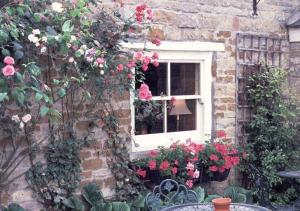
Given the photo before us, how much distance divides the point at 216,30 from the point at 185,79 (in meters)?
0.75

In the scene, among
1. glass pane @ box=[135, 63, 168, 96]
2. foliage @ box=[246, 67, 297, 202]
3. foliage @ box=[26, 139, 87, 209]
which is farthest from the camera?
foliage @ box=[246, 67, 297, 202]

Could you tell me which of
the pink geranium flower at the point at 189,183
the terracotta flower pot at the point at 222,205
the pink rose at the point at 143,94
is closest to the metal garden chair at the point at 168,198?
the pink geranium flower at the point at 189,183

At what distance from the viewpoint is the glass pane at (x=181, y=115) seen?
646 centimetres

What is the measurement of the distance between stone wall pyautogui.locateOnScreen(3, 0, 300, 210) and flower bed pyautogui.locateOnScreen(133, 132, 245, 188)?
16.8 inches

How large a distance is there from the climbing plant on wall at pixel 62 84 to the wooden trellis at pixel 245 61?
1727 millimetres

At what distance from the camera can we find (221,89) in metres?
6.78

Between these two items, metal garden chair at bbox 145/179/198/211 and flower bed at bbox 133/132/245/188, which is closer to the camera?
metal garden chair at bbox 145/179/198/211

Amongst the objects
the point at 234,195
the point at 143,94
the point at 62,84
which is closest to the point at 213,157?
the point at 234,195

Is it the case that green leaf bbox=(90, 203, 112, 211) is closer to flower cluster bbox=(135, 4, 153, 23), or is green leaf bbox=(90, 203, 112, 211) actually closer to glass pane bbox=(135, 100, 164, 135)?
glass pane bbox=(135, 100, 164, 135)

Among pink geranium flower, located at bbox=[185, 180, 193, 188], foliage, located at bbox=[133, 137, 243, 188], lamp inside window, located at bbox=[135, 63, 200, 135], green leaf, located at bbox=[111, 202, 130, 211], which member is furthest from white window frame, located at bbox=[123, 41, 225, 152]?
green leaf, located at bbox=[111, 202, 130, 211]

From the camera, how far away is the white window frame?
6078 mm

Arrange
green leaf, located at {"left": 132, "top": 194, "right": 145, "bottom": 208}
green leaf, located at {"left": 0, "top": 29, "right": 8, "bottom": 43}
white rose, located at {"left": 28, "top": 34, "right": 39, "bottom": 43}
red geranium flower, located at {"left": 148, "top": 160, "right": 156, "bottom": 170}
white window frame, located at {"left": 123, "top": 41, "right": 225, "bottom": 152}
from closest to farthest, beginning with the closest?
green leaf, located at {"left": 0, "top": 29, "right": 8, "bottom": 43}, white rose, located at {"left": 28, "top": 34, "right": 39, "bottom": 43}, green leaf, located at {"left": 132, "top": 194, "right": 145, "bottom": 208}, red geranium flower, located at {"left": 148, "top": 160, "right": 156, "bottom": 170}, white window frame, located at {"left": 123, "top": 41, "right": 225, "bottom": 152}

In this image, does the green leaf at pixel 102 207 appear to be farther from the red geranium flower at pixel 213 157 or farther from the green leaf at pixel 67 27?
the green leaf at pixel 67 27

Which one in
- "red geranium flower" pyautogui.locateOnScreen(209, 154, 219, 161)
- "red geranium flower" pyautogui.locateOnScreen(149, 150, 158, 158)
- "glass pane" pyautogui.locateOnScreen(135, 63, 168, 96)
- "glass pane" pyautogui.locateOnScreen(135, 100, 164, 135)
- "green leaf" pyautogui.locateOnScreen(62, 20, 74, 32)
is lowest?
"red geranium flower" pyautogui.locateOnScreen(209, 154, 219, 161)
